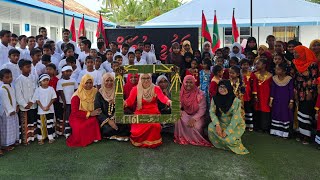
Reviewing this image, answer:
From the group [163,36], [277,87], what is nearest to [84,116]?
[277,87]

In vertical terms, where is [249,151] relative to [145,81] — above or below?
below

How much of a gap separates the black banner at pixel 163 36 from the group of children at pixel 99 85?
→ 1.69 metres

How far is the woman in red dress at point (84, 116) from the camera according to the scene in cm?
486

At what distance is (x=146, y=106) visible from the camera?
4902 mm

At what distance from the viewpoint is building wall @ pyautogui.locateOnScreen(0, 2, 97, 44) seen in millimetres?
10502

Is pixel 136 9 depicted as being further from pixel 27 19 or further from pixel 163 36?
pixel 163 36

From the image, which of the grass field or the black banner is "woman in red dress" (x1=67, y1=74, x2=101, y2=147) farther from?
the black banner

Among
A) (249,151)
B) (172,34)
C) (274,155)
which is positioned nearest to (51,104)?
(249,151)

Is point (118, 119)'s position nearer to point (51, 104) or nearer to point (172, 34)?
point (51, 104)

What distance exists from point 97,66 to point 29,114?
1445 millimetres

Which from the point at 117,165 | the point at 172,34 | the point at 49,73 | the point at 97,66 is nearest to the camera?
the point at 117,165

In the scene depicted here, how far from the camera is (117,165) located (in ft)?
13.2

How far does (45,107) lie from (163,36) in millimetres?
3744

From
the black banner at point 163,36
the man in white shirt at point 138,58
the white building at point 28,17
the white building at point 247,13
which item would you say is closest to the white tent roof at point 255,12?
the white building at point 247,13
